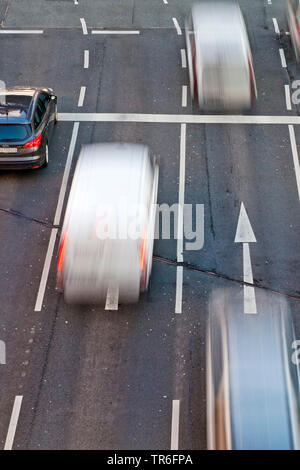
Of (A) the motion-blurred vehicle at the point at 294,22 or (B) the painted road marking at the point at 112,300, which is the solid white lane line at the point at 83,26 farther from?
(B) the painted road marking at the point at 112,300

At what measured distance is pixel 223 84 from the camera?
76.6ft

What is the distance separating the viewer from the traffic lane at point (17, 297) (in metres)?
15.1

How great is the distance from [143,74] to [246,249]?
9591mm

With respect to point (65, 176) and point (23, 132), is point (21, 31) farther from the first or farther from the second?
point (65, 176)

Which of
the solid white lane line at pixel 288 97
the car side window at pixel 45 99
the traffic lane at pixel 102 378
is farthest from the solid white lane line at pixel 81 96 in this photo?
the traffic lane at pixel 102 378

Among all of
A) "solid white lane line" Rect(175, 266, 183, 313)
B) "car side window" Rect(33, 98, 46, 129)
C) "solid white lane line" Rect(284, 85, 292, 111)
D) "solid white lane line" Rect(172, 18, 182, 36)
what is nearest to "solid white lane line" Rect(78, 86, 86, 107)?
"car side window" Rect(33, 98, 46, 129)

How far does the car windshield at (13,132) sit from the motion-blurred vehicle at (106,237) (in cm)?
342

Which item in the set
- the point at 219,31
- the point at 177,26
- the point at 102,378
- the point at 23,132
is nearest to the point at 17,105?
the point at 23,132

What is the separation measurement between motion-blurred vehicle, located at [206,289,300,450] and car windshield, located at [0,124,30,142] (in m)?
8.25

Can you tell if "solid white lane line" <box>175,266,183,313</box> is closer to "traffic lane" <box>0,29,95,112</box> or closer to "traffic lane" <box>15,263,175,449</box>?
"traffic lane" <box>15,263,175,449</box>

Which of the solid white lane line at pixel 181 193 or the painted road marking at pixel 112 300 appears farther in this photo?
the solid white lane line at pixel 181 193

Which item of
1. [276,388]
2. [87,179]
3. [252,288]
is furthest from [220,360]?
[87,179]

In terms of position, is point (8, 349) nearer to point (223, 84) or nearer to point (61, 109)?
point (61, 109)
